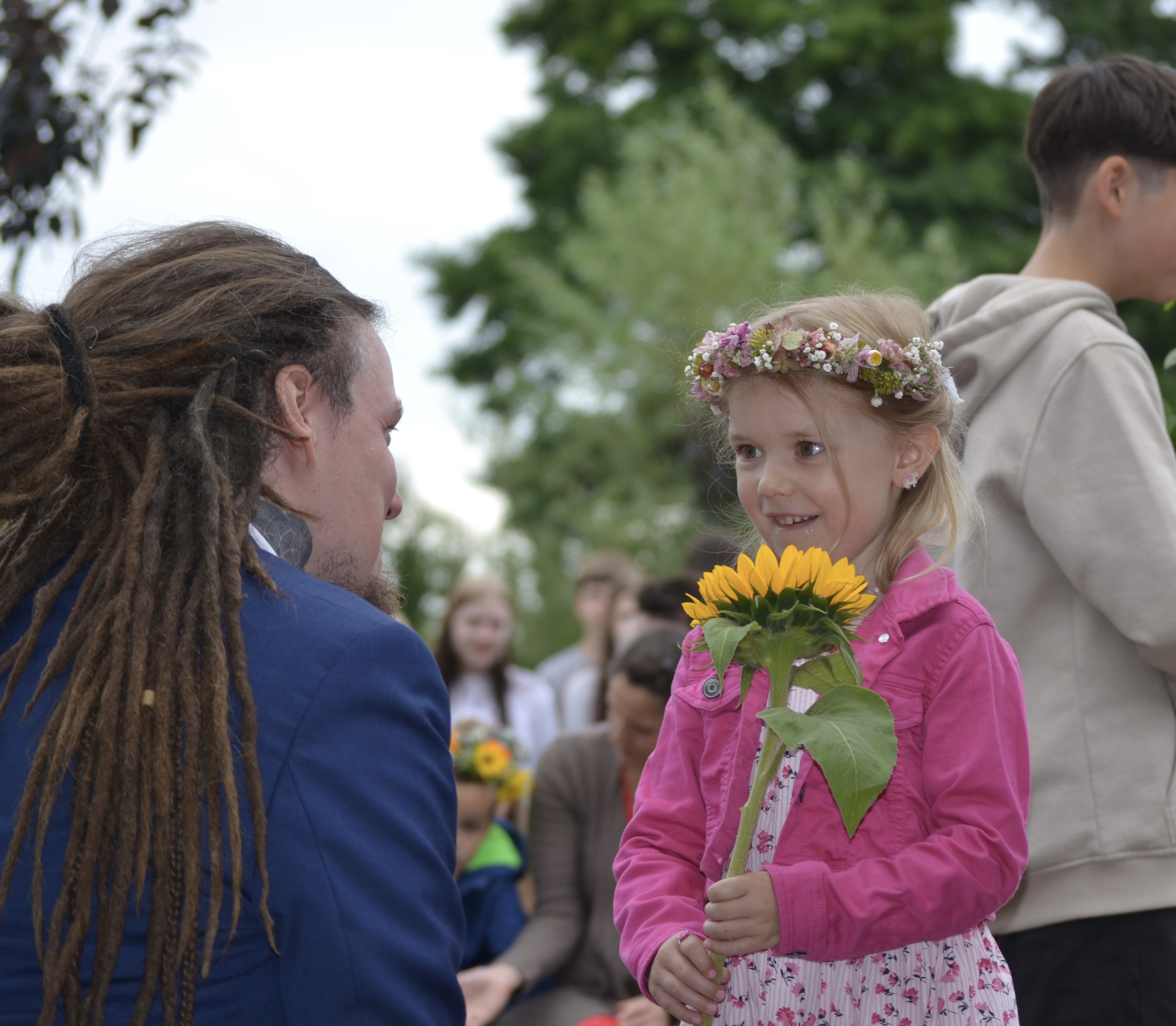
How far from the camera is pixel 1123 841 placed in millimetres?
2453

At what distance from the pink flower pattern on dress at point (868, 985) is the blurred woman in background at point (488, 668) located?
18.2 feet

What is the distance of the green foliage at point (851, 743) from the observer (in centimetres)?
178

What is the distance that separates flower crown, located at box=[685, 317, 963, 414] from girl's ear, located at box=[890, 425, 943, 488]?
0.25ft

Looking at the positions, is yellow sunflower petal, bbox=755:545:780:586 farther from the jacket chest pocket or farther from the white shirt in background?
the white shirt in background

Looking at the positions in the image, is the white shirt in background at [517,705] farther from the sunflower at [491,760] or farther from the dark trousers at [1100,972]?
the dark trousers at [1100,972]

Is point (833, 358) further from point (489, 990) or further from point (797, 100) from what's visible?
point (797, 100)

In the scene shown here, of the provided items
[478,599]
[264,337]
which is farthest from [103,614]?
[478,599]

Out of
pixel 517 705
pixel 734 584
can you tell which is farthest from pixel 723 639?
pixel 517 705

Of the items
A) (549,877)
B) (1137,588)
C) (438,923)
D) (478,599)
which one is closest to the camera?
(438,923)

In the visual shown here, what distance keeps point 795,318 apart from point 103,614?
1.31 meters

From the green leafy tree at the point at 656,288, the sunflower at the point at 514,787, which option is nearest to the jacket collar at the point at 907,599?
the sunflower at the point at 514,787

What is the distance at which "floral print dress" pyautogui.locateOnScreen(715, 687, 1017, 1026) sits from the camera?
2.07m

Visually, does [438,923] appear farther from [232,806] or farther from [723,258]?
[723,258]

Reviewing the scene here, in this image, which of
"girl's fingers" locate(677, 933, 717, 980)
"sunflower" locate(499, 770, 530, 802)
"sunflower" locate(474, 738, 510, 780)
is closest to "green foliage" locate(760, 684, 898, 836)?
"girl's fingers" locate(677, 933, 717, 980)
